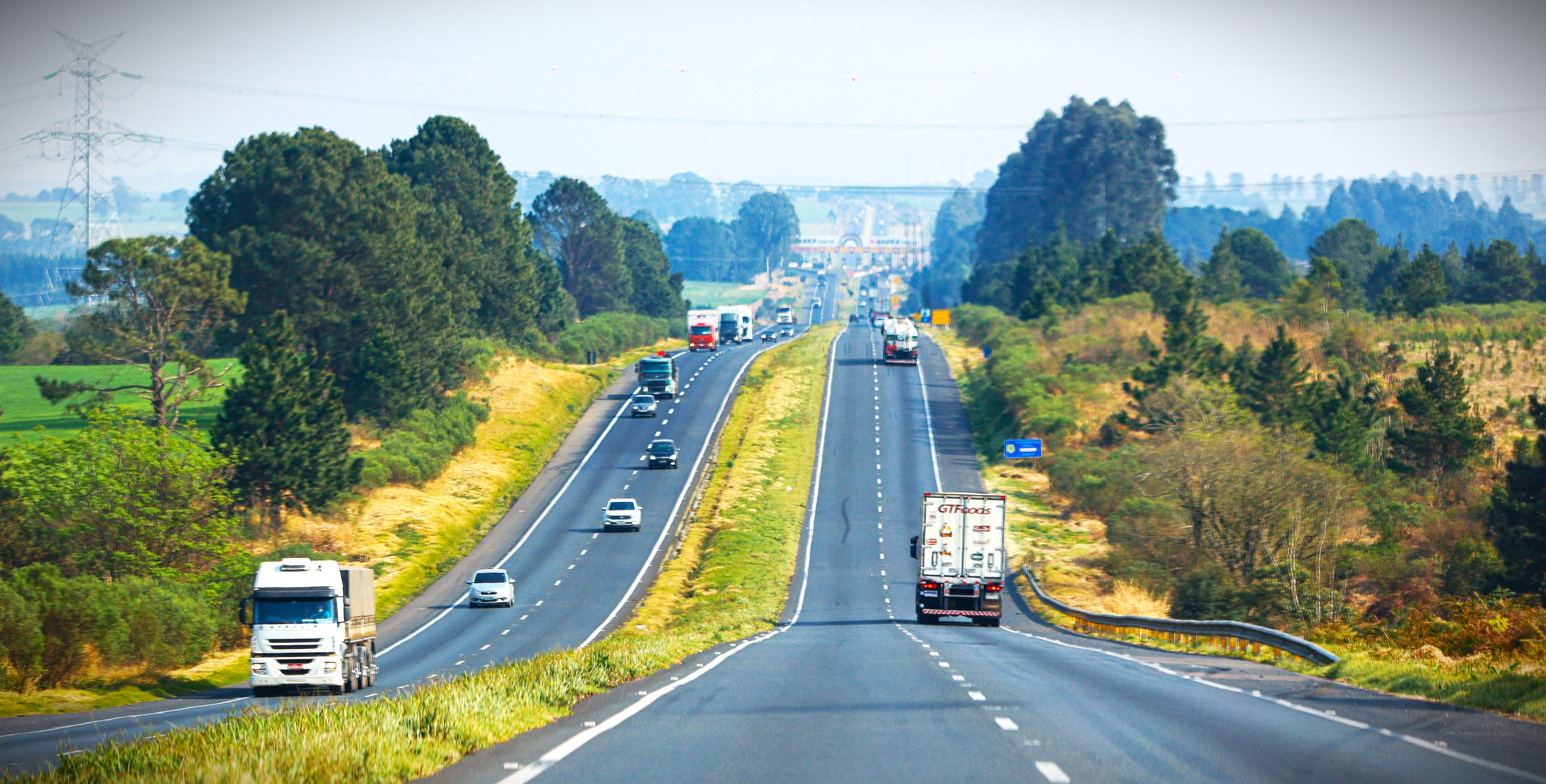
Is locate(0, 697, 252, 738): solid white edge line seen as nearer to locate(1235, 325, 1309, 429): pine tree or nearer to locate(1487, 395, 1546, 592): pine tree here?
locate(1487, 395, 1546, 592): pine tree

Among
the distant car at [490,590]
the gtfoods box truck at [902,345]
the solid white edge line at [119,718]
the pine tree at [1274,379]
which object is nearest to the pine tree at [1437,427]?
the pine tree at [1274,379]

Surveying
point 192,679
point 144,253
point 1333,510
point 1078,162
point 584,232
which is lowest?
point 192,679

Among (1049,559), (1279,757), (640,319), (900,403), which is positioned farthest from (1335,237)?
(1279,757)

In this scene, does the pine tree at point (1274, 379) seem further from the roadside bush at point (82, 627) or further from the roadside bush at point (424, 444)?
the roadside bush at point (82, 627)

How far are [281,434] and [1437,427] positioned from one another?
57438 mm

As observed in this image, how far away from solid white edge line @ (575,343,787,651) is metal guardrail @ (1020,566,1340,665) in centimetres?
1383

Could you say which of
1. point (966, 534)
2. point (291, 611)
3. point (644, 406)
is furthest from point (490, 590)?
point (644, 406)

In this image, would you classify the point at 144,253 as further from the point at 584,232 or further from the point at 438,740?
the point at 584,232

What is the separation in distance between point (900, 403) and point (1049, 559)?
144ft

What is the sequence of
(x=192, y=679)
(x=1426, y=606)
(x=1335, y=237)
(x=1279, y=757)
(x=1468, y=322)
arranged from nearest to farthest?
(x=1279, y=757), (x=192, y=679), (x=1426, y=606), (x=1468, y=322), (x=1335, y=237)

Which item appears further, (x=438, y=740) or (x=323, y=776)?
(x=438, y=740)

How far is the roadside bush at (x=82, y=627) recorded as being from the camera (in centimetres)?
3203

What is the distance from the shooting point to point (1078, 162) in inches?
6481

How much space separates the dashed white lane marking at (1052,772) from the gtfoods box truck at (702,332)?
124743 millimetres
